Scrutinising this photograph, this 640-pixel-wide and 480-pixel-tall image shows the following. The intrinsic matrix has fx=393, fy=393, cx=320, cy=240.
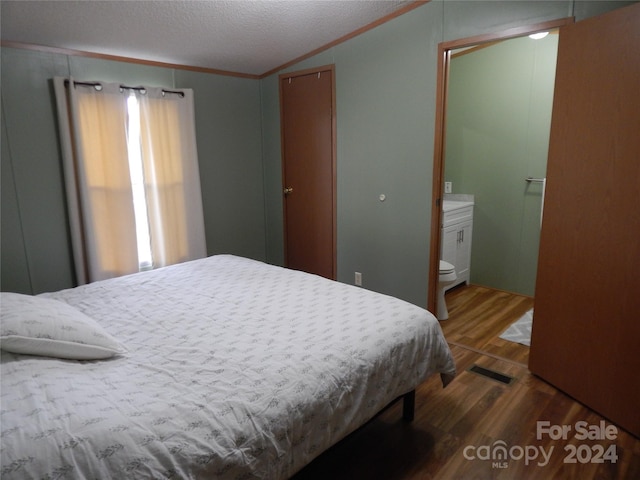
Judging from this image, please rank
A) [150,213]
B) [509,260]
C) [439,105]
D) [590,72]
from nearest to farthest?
[590,72], [439,105], [150,213], [509,260]

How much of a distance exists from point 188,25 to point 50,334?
2.29m

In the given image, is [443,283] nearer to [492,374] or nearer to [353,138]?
[492,374]

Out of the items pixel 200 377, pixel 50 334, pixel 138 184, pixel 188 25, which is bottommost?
pixel 200 377

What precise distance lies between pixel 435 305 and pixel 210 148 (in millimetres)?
2609

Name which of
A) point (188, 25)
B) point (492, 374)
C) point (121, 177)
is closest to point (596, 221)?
point (492, 374)

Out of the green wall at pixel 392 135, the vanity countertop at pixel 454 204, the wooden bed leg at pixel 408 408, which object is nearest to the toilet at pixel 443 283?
the green wall at pixel 392 135

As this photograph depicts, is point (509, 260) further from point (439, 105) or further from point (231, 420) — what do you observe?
point (231, 420)

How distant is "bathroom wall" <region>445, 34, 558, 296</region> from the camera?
11.8 ft

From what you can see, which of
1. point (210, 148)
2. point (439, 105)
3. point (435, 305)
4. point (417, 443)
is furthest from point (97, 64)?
point (417, 443)

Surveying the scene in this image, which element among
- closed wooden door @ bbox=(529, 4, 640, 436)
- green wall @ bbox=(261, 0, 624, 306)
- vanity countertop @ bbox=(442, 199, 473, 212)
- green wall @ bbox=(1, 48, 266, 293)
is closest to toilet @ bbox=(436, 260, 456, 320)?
green wall @ bbox=(261, 0, 624, 306)

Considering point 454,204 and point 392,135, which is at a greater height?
point 392,135

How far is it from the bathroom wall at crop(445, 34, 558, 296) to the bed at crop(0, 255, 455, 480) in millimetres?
2307

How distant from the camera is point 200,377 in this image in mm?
1410

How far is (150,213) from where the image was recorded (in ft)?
11.5
